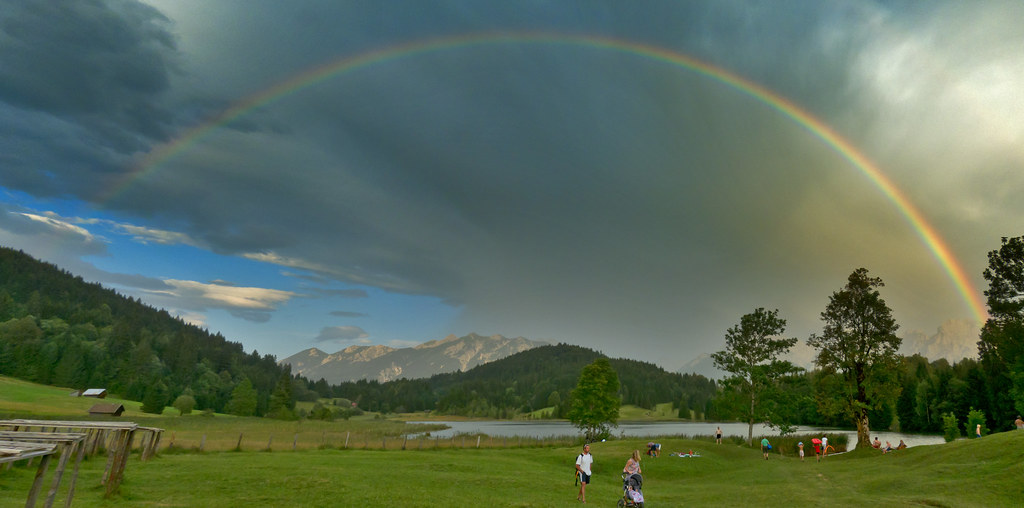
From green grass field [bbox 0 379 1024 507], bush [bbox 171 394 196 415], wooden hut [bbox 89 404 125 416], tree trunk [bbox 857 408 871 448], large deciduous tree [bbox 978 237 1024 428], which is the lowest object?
bush [bbox 171 394 196 415]

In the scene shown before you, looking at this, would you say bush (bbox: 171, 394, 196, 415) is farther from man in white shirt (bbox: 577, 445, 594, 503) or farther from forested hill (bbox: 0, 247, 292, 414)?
man in white shirt (bbox: 577, 445, 594, 503)

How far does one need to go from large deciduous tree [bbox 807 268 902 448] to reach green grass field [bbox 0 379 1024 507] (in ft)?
59.3

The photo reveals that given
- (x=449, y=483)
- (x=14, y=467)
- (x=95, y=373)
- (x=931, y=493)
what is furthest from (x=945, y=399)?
(x=95, y=373)

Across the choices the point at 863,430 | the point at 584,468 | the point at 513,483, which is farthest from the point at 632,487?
the point at 863,430

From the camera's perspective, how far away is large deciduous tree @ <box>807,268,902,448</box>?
5866 centimetres

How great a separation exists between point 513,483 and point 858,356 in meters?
54.0

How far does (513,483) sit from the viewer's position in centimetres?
2931

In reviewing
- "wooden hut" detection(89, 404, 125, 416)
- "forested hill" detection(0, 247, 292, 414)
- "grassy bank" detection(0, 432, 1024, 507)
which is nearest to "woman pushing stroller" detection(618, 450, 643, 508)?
"grassy bank" detection(0, 432, 1024, 507)

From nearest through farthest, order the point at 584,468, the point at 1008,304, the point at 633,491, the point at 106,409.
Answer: the point at 633,491 < the point at 584,468 < the point at 1008,304 < the point at 106,409

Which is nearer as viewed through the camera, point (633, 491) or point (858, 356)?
point (633, 491)

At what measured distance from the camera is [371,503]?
21.6 m

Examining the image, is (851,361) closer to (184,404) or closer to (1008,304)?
(1008,304)

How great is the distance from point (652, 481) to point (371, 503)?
88.6 feet

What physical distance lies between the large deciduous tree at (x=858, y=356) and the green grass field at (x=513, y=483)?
59.3 ft
